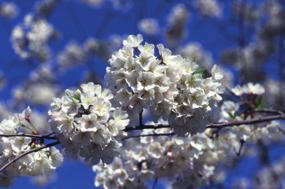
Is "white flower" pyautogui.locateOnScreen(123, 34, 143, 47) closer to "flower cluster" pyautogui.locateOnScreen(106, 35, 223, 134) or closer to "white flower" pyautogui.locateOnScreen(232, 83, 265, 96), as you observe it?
"flower cluster" pyautogui.locateOnScreen(106, 35, 223, 134)

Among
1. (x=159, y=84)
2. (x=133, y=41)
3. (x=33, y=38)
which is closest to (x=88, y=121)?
(x=159, y=84)

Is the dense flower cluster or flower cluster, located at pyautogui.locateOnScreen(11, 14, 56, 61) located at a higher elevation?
flower cluster, located at pyautogui.locateOnScreen(11, 14, 56, 61)

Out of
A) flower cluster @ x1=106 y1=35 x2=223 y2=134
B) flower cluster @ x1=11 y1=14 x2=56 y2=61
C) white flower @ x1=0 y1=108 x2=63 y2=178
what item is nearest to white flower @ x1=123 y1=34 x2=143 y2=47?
flower cluster @ x1=106 y1=35 x2=223 y2=134

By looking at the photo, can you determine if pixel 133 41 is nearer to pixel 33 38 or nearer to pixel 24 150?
pixel 24 150

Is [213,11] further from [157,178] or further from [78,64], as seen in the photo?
[157,178]

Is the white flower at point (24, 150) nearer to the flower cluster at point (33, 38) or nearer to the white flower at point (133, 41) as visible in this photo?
the white flower at point (133, 41)

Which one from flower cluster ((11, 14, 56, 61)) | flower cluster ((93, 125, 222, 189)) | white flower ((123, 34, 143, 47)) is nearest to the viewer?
white flower ((123, 34, 143, 47))
